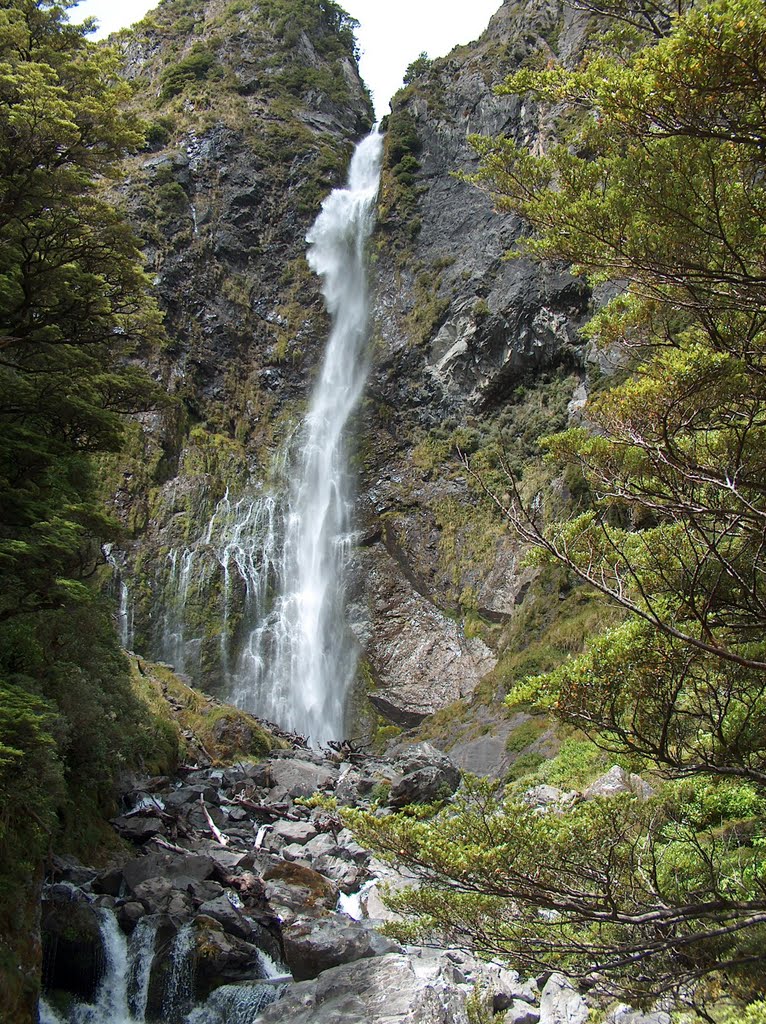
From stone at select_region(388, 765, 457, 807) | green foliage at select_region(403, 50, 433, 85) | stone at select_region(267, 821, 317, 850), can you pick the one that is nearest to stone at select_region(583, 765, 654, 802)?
stone at select_region(388, 765, 457, 807)

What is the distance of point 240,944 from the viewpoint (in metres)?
7.91

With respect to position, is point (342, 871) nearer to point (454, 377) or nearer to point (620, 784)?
point (620, 784)

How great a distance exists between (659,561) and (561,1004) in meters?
3.85

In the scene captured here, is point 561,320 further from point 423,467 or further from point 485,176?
point 485,176

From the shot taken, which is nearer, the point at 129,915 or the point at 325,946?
the point at 325,946

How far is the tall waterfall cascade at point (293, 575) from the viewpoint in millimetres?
25125

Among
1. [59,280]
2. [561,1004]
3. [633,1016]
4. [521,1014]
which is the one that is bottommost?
[521,1014]

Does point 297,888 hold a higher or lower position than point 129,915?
lower

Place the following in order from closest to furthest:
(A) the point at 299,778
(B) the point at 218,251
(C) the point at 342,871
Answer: (C) the point at 342,871, (A) the point at 299,778, (B) the point at 218,251

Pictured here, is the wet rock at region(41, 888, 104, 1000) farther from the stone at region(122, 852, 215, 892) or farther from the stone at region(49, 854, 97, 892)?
the stone at region(122, 852, 215, 892)

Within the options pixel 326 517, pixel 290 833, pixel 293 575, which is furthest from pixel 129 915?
pixel 326 517

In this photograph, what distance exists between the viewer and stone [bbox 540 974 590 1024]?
5367mm

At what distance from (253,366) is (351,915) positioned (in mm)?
29287

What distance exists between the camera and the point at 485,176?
6.48 metres
